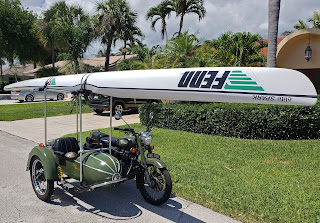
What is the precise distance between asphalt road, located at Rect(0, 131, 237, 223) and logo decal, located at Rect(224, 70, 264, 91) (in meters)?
2.16

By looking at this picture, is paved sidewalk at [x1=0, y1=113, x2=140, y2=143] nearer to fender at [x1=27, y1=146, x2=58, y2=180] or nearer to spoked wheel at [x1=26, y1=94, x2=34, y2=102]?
fender at [x1=27, y1=146, x2=58, y2=180]

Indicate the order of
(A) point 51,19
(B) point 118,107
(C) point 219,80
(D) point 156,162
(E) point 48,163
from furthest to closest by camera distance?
(A) point 51,19 → (B) point 118,107 → (E) point 48,163 → (D) point 156,162 → (C) point 219,80

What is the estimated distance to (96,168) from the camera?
174 inches

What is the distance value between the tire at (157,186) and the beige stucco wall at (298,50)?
41.6ft

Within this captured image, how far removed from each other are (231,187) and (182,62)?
10.8m

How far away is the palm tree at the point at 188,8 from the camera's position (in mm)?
22733

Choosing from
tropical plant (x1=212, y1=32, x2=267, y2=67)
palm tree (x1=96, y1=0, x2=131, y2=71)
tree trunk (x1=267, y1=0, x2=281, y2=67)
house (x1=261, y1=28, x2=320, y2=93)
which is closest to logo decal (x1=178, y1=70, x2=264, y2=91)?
tree trunk (x1=267, y1=0, x2=281, y2=67)

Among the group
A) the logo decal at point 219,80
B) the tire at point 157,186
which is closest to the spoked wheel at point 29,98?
the tire at point 157,186

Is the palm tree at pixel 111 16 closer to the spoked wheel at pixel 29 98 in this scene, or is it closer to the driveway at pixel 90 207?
the spoked wheel at pixel 29 98

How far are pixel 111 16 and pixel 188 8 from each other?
26.4ft

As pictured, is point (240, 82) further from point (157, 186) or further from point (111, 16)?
point (111, 16)

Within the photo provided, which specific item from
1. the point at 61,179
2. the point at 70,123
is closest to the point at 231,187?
the point at 61,179

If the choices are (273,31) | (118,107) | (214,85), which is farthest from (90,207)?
(118,107)

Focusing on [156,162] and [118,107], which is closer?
[156,162]
